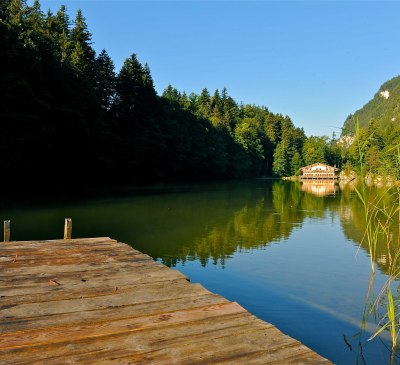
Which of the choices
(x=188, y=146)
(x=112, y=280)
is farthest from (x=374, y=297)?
(x=188, y=146)

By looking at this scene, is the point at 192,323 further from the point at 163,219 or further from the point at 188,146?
the point at 188,146

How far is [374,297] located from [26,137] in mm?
24842

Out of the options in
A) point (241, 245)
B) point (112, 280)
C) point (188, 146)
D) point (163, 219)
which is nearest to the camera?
point (112, 280)

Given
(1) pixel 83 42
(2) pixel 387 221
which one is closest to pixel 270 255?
(2) pixel 387 221

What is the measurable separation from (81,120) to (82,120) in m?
0.10

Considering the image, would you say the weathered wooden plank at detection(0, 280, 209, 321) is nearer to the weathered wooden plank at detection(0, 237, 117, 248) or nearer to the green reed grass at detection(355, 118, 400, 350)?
the green reed grass at detection(355, 118, 400, 350)

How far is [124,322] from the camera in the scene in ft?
9.48

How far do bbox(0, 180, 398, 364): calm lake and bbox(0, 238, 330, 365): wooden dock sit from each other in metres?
2.17

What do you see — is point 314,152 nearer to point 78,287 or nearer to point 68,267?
point 68,267

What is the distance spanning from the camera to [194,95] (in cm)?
9212

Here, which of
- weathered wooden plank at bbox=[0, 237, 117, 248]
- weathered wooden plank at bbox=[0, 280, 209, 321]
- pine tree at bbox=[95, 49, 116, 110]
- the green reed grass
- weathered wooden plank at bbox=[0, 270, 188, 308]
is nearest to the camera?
weathered wooden plank at bbox=[0, 280, 209, 321]

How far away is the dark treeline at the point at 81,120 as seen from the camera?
2650 cm

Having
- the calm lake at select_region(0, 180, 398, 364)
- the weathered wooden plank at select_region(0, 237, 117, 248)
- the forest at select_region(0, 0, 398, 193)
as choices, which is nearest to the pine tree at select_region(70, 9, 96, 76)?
the forest at select_region(0, 0, 398, 193)

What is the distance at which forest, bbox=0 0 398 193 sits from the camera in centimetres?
2650
